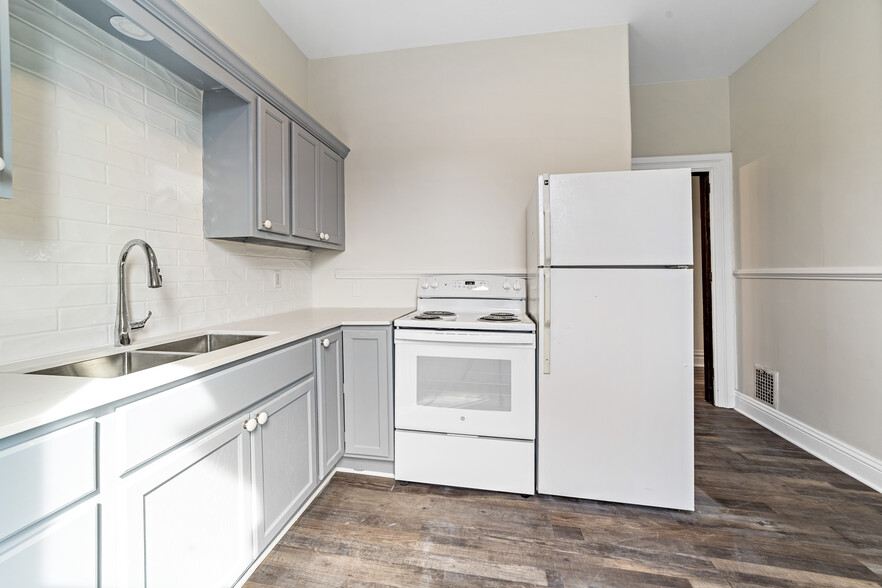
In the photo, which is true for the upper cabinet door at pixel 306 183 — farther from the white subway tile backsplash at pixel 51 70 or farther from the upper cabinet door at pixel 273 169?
the white subway tile backsplash at pixel 51 70

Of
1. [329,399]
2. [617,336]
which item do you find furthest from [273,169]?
→ [617,336]

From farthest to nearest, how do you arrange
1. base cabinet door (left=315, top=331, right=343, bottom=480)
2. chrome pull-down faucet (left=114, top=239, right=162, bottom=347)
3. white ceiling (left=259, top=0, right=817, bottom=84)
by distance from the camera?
1. white ceiling (left=259, top=0, right=817, bottom=84)
2. base cabinet door (left=315, top=331, right=343, bottom=480)
3. chrome pull-down faucet (left=114, top=239, right=162, bottom=347)

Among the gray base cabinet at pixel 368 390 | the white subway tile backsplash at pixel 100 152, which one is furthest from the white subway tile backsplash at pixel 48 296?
the gray base cabinet at pixel 368 390

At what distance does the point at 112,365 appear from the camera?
1.28 m

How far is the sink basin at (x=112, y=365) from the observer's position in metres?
1.15

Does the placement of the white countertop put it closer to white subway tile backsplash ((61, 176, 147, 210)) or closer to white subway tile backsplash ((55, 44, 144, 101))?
white subway tile backsplash ((61, 176, 147, 210))

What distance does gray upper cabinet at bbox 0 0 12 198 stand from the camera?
33.0 inches

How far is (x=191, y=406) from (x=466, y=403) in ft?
4.10

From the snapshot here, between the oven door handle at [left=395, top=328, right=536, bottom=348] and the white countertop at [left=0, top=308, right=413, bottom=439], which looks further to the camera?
the oven door handle at [left=395, top=328, right=536, bottom=348]

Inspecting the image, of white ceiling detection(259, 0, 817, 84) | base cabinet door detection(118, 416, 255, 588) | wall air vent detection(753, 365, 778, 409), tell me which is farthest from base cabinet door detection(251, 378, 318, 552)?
wall air vent detection(753, 365, 778, 409)

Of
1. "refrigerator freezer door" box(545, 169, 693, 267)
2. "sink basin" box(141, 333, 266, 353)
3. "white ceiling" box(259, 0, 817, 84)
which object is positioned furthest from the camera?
"white ceiling" box(259, 0, 817, 84)

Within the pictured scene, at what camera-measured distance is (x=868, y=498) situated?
182cm

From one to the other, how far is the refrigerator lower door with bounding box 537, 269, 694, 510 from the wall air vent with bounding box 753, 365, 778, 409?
155 cm

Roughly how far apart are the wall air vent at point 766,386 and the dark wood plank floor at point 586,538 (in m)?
0.67
